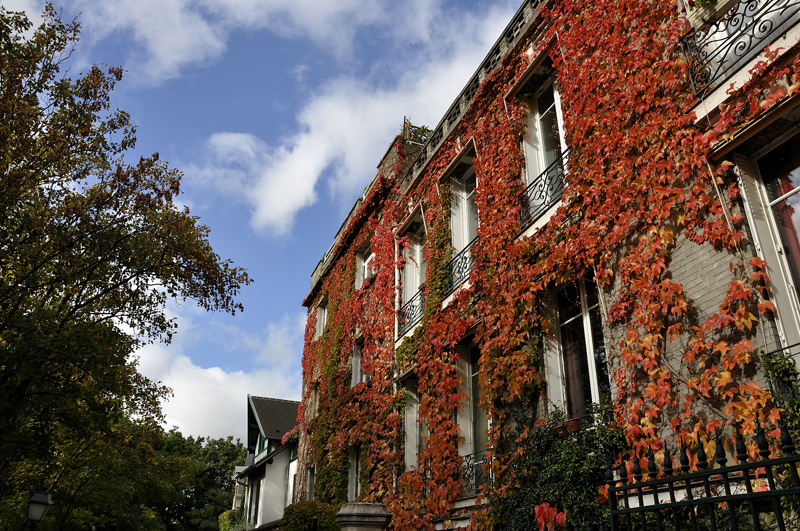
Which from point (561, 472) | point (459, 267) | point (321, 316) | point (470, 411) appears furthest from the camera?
point (321, 316)

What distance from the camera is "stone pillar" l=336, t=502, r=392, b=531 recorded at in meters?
10.2

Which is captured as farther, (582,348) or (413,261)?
(413,261)

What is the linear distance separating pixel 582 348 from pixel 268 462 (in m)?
21.0

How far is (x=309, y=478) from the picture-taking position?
1864 cm

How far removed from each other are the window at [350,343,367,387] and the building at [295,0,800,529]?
72.4 inches

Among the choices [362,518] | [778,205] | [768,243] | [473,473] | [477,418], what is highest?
[778,205]

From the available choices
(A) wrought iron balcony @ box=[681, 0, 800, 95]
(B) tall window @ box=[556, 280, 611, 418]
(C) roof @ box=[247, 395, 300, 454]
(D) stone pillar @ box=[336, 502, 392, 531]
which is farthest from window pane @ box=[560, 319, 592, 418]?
(C) roof @ box=[247, 395, 300, 454]

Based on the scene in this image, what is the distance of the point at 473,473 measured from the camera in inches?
377

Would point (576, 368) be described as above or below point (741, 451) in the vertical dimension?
above

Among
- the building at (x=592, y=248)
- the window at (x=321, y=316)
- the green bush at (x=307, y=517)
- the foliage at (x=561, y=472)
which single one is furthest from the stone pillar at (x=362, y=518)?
the window at (x=321, y=316)

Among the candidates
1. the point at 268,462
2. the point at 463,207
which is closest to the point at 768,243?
the point at 463,207

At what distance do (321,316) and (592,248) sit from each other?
52.4 feet

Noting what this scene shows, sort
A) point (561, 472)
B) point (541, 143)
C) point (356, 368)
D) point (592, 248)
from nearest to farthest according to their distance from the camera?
1. point (561, 472)
2. point (592, 248)
3. point (541, 143)
4. point (356, 368)

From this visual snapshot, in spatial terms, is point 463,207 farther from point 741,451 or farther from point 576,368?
point 741,451
